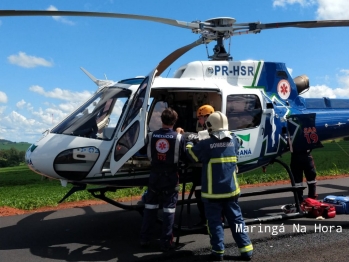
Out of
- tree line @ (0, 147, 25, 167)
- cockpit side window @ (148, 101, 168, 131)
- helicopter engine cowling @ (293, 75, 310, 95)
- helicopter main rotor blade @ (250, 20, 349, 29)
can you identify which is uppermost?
helicopter main rotor blade @ (250, 20, 349, 29)

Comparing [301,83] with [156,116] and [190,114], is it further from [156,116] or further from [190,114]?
[156,116]

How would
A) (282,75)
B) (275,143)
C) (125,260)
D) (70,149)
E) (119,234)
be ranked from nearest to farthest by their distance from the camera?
(125,260) < (70,149) < (119,234) < (275,143) < (282,75)

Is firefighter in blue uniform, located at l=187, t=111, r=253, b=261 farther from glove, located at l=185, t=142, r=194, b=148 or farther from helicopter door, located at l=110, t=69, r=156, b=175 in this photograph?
helicopter door, located at l=110, t=69, r=156, b=175

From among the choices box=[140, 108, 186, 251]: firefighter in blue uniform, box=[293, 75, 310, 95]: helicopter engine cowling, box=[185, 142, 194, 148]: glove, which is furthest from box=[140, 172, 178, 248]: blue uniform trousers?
box=[293, 75, 310, 95]: helicopter engine cowling

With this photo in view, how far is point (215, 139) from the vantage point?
17.0 ft

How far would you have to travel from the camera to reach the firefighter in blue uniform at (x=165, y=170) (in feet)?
17.9

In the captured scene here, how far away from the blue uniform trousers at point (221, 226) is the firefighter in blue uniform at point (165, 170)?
0.61 m

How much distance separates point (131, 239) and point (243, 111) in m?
3.02

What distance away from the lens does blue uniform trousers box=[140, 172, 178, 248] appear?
548 centimetres

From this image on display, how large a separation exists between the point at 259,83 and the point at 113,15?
10.8 feet

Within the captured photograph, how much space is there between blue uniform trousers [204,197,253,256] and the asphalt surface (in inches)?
8.4

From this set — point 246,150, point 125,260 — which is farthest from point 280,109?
point 125,260

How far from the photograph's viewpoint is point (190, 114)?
757 cm

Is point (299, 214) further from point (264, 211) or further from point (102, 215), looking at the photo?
point (102, 215)
